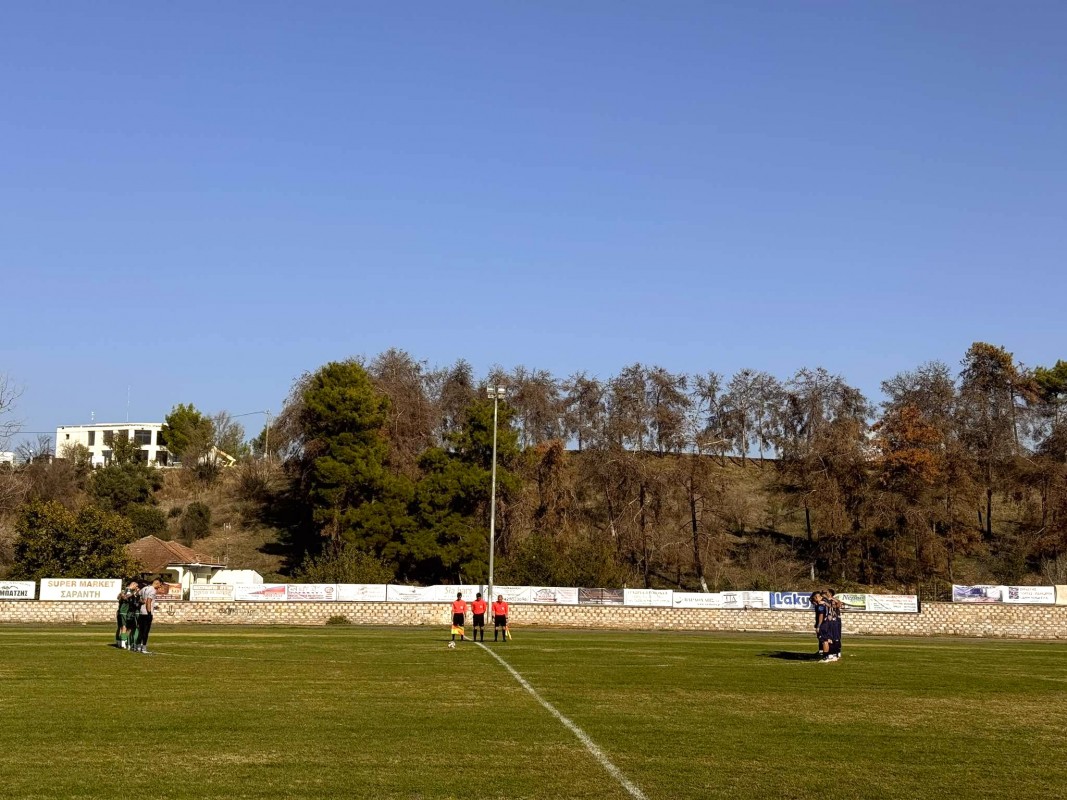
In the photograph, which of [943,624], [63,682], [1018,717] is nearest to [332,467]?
[943,624]

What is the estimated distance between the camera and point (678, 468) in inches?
2908

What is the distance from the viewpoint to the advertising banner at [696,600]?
50094 mm

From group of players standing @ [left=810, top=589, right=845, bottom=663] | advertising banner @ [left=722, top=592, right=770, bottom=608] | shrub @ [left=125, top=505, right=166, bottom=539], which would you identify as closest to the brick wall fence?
advertising banner @ [left=722, top=592, right=770, bottom=608]

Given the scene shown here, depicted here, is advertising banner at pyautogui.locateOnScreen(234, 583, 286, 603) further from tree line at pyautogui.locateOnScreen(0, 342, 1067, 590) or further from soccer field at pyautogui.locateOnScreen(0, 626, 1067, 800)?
soccer field at pyautogui.locateOnScreen(0, 626, 1067, 800)

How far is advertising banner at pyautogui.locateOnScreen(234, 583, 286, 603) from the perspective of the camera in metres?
48.1

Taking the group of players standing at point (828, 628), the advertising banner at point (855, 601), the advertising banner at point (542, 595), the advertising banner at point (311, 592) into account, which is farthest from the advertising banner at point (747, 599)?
the group of players standing at point (828, 628)

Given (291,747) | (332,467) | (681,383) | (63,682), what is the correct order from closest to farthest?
(291,747) → (63,682) → (332,467) → (681,383)

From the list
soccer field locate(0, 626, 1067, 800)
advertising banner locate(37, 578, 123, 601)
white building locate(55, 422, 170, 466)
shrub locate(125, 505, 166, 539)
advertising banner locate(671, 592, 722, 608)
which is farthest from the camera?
white building locate(55, 422, 170, 466)

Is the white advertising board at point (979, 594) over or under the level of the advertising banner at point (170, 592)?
over

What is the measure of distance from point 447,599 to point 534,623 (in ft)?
13.4

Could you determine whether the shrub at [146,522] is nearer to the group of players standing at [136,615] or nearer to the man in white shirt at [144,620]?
the group of players standing at [136,615]

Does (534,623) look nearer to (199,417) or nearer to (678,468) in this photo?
(678,468)

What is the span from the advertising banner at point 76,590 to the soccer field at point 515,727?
70.9 ft

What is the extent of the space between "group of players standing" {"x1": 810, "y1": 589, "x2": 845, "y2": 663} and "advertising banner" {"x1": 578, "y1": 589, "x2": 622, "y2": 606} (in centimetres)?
2307
